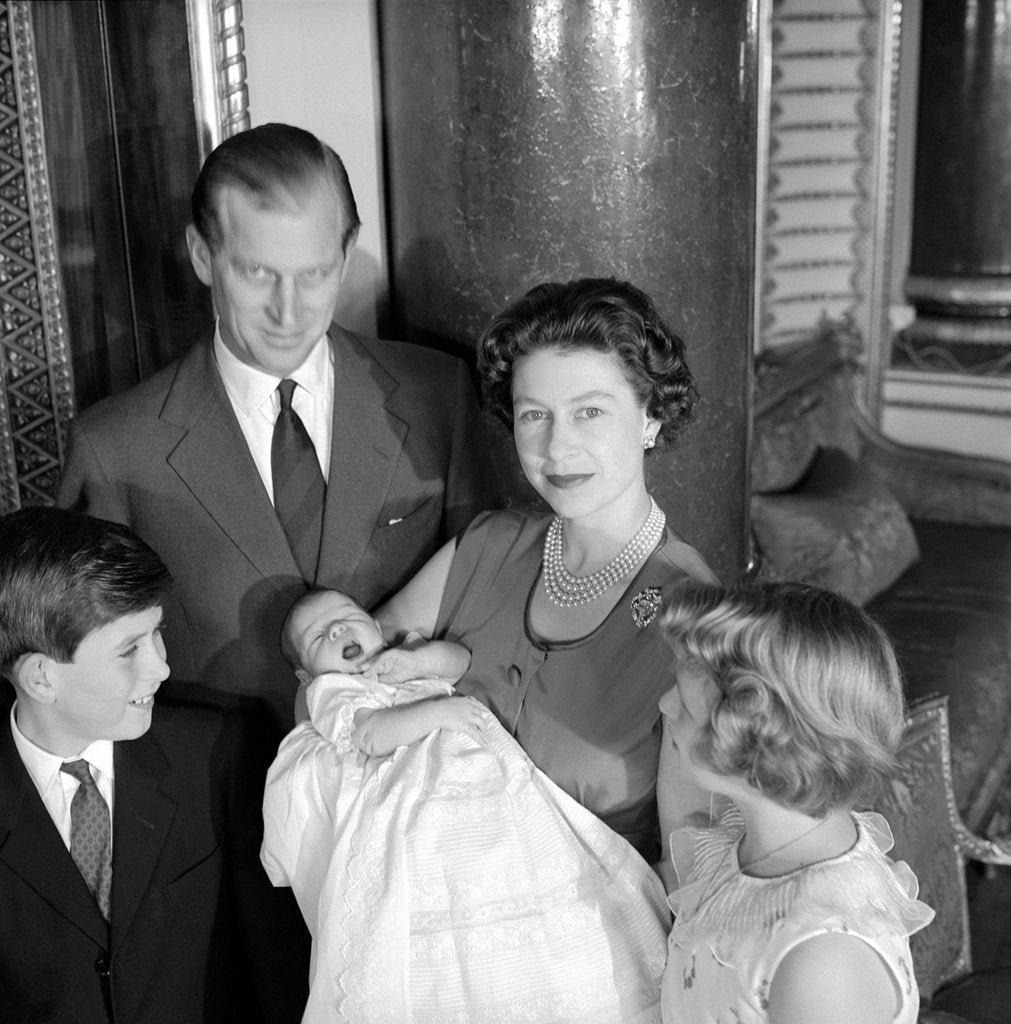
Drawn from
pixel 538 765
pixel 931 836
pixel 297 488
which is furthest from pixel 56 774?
pixel 931 836

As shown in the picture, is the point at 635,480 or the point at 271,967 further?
the point at 271,967

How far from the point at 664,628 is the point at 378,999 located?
0.72 metres

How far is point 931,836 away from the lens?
10.6 ft

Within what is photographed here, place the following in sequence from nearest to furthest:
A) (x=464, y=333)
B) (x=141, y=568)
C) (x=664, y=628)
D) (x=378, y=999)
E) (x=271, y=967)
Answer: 1. (x=664, y=628)
2. (x=378, y=999)
3. (x=141, y=568)
4. (x=271, y=967)
5. (x=464, y=333)

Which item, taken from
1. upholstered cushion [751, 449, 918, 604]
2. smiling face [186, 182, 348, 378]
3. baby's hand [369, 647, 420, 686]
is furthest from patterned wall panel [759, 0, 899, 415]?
baby's hand [369, 647, 420, 686]

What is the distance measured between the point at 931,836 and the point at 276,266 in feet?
6.71

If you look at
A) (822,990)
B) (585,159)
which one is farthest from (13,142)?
(822,990)

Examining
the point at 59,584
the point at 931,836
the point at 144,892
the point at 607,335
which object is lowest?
the point at 931,836

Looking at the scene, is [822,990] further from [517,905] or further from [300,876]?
[300,876]

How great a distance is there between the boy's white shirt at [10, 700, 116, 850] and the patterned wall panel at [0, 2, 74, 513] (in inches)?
35.5

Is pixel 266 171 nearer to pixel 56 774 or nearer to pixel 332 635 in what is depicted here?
pixel 332 635

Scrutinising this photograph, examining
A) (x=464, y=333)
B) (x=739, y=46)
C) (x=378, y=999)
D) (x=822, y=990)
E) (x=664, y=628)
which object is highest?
(x=739, y=46)

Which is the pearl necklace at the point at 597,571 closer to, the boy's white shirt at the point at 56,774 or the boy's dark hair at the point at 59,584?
the boy's dark hair at the point at 59,584

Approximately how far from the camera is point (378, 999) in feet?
6.75
